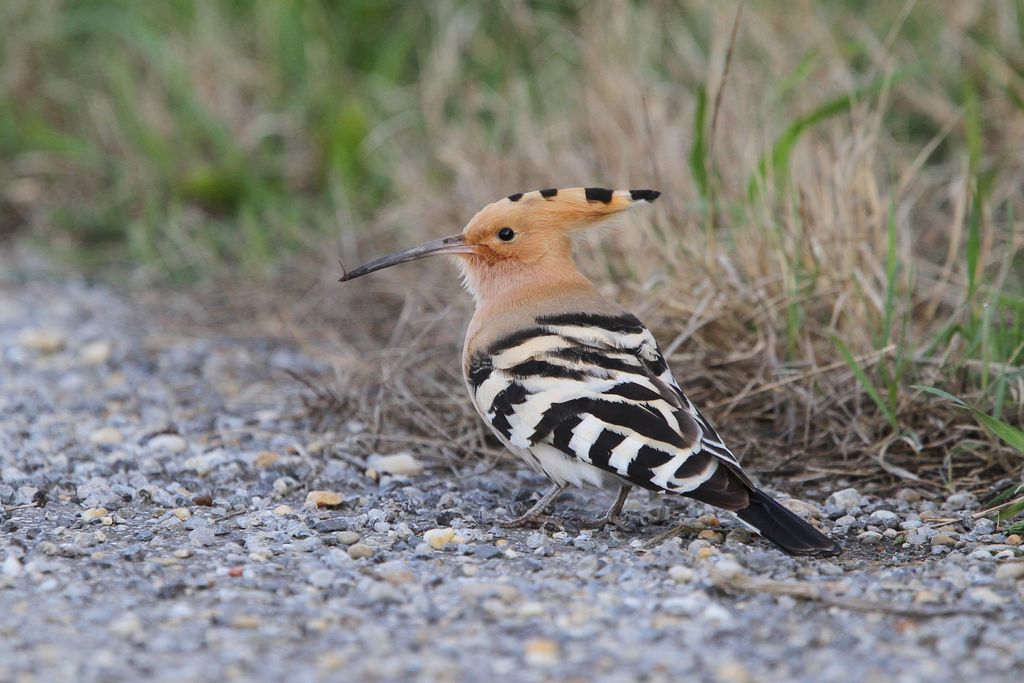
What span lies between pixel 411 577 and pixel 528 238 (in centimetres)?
102

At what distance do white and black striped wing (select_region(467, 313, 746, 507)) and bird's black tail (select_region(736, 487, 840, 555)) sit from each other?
0.16ft

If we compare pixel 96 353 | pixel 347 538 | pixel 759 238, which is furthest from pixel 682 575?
pixel 96 353

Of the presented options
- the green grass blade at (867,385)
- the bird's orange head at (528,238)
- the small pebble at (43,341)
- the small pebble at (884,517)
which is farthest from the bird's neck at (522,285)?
the small pebble at (43,341)

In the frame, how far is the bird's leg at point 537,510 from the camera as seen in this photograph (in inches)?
106

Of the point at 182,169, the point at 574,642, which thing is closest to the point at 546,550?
the point at 574,642

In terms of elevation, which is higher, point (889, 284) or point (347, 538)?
point (889, 284)

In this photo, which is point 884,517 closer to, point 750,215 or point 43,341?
point 750,215

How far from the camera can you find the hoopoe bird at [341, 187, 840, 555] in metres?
2.44

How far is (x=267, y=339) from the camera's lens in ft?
14.1

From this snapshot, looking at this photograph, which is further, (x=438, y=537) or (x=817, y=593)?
(x=438, y=537)

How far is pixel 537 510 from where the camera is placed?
109 inches

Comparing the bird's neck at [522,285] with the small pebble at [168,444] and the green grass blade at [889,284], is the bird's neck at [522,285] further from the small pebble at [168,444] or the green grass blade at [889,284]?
the small pebble at [168,444]

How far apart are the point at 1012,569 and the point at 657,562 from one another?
23.2 inches

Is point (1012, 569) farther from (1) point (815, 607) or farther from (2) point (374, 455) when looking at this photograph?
(2) point (374, 455)
